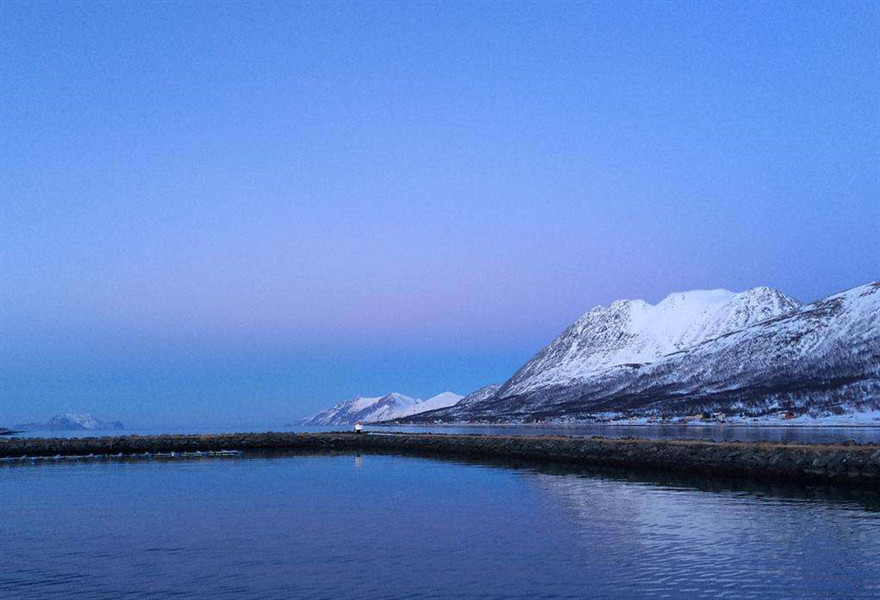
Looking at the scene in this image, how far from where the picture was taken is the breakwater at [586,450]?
57.3 m

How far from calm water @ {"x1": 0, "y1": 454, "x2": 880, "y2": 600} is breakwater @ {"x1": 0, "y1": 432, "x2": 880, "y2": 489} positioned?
18.1 ft

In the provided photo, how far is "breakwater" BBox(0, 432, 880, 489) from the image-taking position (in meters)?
57.3

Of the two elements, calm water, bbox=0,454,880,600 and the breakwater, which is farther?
the breakwater

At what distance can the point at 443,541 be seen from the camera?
35.5 m

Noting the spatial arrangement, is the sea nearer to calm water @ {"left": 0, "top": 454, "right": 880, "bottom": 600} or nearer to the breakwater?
calm water @ {"left": 0, "top": 454, "right": 880, "bottom": 600}

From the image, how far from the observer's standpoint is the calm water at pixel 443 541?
88.2ft

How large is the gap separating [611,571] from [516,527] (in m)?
11.0

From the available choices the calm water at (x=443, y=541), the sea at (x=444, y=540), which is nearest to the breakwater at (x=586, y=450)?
the sea at (x=444, y=540)

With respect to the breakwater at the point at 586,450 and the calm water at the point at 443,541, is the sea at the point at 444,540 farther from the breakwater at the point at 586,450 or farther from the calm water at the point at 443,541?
the breakwater at the point at 586,450

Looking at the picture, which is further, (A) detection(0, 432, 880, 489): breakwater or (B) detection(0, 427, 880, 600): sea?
(A) detection(0, 432, 880, 489): breakwater

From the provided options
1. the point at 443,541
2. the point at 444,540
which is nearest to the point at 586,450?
the point at 444,540

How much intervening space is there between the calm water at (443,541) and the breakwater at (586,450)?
217 inches

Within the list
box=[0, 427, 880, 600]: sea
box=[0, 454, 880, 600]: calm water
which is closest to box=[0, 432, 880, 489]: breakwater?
box=[0, 427, 880, 600]: sea

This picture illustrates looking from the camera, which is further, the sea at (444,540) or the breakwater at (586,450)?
the breakwater at (586,450)
